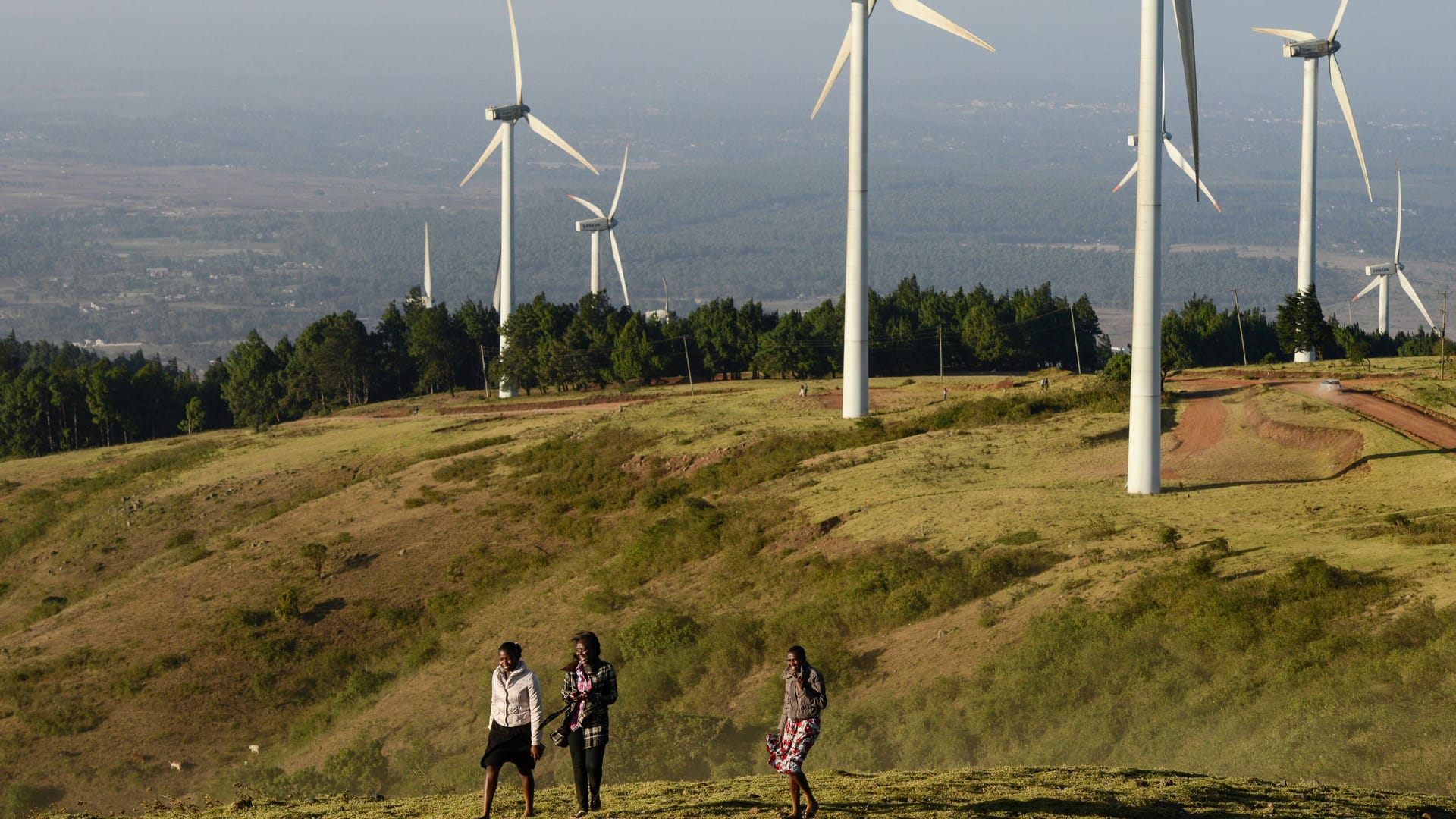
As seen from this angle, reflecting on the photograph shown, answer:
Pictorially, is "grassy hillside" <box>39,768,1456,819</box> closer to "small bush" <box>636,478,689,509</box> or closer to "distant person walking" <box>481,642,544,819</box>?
"distant person walking" <box>481,642,544,819</box>

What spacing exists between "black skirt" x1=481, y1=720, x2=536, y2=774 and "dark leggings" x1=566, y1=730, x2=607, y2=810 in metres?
0.64

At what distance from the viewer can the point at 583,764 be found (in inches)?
886

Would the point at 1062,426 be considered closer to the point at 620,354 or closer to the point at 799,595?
the point at 799,595

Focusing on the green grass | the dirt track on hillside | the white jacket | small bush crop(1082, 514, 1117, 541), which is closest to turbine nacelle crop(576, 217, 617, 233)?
the dirt track on hillside

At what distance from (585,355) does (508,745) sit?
104 meters

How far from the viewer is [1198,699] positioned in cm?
3319

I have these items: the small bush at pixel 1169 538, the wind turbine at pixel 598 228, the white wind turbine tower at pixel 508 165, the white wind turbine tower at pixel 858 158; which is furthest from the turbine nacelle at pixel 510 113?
the small bush at pixel 1169 538

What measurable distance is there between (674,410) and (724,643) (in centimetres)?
3564

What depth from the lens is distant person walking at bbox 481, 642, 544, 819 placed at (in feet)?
70.9

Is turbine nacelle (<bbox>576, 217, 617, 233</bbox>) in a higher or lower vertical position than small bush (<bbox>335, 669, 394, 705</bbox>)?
higher

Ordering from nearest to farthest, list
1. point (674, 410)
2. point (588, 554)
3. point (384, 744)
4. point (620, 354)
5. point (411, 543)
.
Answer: point (384, 744) < point (588, 554) < point (411, 543) < point (674, 410) < point (620, 354)

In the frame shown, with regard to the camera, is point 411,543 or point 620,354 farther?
point 620,354

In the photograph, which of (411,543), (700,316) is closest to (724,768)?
(411,543)

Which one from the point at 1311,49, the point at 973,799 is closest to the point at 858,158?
the point at 973,799
